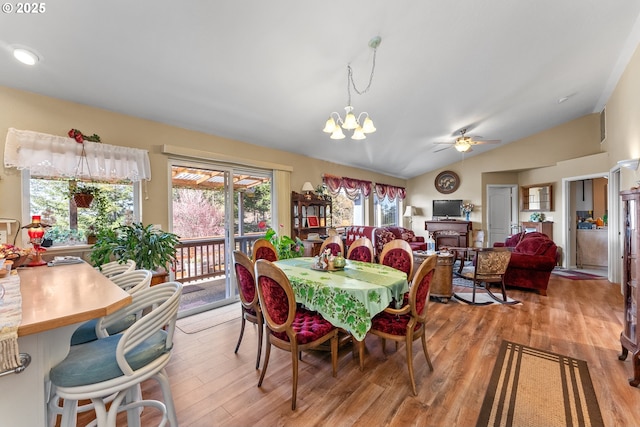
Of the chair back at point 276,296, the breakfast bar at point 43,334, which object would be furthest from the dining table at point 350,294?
the breakfast bar at point 43,334

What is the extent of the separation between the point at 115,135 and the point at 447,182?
788cm

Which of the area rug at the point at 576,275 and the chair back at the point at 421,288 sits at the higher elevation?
the chair back at the point at 421,288

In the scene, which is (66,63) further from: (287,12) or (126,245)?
(287,12)

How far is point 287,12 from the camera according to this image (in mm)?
2053

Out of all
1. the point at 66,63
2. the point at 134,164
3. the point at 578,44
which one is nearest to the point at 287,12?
the point at 66,63

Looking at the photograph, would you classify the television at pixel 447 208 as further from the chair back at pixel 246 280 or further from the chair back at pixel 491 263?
the chair back at pixel 246 280

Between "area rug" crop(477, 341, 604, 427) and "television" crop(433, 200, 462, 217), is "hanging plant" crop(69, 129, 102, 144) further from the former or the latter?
"television" crop(433, 200, 462, 217)

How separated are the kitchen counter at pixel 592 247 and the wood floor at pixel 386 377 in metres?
3.53

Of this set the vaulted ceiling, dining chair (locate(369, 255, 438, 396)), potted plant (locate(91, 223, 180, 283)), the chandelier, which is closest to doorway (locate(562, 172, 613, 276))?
the vaulted ceiling

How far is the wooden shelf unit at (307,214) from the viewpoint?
4.83 meters

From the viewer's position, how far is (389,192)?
7.72 metres

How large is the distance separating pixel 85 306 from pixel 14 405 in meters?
0.38

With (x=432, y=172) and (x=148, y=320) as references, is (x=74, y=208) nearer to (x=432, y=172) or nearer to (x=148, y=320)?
(x=148, y=320)

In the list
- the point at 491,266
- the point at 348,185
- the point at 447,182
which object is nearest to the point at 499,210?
the point at 447,182
